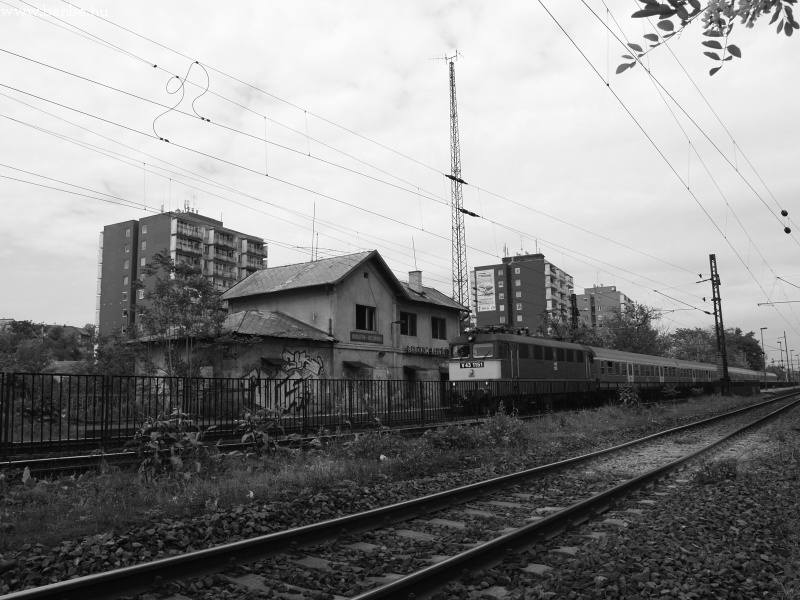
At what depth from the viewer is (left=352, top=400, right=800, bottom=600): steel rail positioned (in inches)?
179

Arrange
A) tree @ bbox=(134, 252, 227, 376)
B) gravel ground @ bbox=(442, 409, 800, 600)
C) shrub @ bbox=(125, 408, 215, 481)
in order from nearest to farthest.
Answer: gravel ground @ bbox=(442, 409, 800, 600) → shrub @ bbox=(125, 408, 215, 481) → tree @ bbox=(134, 252, 227, 376)

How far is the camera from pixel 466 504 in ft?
27.1

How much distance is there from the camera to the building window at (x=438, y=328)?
36.6 meters

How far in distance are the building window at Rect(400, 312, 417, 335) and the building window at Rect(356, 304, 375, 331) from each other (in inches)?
86.2

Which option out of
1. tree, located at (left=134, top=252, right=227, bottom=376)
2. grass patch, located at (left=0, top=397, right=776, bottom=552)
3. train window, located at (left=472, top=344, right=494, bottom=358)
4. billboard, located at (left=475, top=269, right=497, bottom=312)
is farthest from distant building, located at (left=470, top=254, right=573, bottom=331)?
grass patch, located at (left=0, top=397, right=776, bottom=552)

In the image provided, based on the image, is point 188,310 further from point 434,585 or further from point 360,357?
point 434,585

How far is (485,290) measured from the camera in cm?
11000

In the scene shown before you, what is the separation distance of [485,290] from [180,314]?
91.9m

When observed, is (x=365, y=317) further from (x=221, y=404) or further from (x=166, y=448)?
(x=166, y=448)

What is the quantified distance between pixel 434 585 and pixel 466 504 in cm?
353

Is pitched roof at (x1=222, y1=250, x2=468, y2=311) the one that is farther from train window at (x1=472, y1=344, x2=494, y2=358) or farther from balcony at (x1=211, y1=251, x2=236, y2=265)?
balcony at (x1=211, y1=251, x2=236, y2=265)

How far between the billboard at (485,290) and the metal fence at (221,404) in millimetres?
85513

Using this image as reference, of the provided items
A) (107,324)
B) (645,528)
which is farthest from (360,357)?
(107,324)

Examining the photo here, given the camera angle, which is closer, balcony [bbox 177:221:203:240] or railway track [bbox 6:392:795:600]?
railway track [bbox 6:392:795:600]
